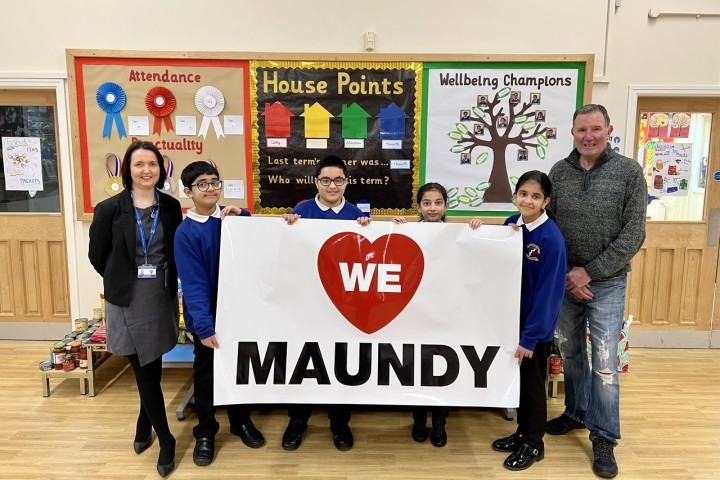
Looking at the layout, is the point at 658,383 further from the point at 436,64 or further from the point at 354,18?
the point at 354,18

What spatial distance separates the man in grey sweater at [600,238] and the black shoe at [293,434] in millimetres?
1476

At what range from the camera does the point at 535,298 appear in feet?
7.06

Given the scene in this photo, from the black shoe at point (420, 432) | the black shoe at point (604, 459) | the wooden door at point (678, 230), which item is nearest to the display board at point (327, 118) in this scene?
the wooden door at point (678, 230)

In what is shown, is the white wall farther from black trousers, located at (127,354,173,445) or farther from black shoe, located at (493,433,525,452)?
black shoe, located at (493,433,525,452)

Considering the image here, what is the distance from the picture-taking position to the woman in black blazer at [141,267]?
212 cm

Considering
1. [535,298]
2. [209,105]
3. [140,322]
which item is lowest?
[140,322]

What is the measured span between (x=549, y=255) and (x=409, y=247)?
2.04 ft

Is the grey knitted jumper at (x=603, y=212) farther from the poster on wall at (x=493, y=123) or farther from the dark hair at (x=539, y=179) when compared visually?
the poster on wall at (x=493, y=123)

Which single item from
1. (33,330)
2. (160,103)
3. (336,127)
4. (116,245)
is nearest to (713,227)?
(336,127)

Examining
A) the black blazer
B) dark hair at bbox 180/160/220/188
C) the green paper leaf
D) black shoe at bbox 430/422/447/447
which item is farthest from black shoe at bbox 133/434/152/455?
the green paper leaf

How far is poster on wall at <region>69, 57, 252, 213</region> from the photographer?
11.4 feet

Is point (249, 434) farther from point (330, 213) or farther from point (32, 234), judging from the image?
point (32, 234)

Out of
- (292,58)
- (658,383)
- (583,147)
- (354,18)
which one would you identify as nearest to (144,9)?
(292,58)

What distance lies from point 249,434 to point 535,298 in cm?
160
